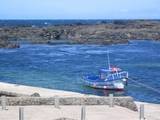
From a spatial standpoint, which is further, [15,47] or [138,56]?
[15,47]

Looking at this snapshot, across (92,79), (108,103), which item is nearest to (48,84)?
(92,79)

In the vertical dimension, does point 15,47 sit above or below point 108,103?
below

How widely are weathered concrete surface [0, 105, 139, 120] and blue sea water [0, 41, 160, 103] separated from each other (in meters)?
19.0

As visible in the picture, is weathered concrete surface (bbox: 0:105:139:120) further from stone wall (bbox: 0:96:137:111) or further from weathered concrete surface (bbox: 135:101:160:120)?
weathered concrete surface (bbox: 135:101:160:120)

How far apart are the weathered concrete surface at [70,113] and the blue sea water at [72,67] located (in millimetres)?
18955

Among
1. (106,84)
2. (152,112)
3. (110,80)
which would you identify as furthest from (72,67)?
(152,112)

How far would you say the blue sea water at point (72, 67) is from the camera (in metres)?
50.8

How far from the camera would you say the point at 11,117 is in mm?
21672

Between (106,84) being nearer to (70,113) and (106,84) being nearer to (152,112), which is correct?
(152,112)

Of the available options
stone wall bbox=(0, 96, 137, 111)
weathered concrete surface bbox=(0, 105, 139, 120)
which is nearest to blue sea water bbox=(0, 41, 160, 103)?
stone wall bbox=(0, 96, 137, 111)

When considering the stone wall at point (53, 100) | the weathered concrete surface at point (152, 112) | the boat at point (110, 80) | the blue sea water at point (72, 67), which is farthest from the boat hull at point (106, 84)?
the stone wall at point (53, 100)

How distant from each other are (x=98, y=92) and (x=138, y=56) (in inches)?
1304

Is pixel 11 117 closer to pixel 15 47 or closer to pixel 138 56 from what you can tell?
pixel 138 56

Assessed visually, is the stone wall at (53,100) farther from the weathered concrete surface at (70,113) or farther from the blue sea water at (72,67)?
the blue sea water at (72,67)
